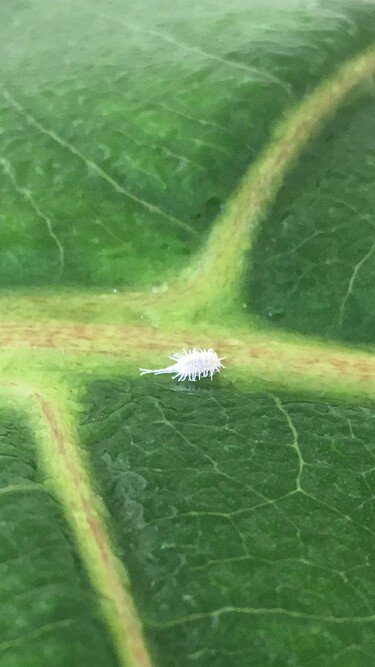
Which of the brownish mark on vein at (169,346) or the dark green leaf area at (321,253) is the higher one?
the dark green leaf area at (321,253)

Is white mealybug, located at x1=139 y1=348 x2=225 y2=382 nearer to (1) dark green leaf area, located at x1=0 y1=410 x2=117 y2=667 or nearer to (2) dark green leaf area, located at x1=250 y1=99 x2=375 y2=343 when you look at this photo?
(2) dark green leaf area, located at x1=250 y1=99 x2=375 y2=343

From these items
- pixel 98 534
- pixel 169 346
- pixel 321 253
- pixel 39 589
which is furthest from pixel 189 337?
pixel 39 589

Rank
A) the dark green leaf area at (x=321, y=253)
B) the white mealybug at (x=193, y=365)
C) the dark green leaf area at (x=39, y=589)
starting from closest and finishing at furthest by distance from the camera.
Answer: the dark green leaf area at (x=39, y=589) → the white mealybug at (x=193, y=365) → the dark green leaf area at (x=321, y=253)

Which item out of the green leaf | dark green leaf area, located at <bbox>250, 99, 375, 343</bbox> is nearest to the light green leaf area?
the green leaf

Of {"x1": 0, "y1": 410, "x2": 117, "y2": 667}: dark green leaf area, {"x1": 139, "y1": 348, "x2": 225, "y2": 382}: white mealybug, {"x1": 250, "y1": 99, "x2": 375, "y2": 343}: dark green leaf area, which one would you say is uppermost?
{"x1": 250, "y1": 99, "x2": 375, "y2": 343}: dark green leaf area

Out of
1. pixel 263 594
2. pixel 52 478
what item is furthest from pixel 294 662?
pixel 52 478

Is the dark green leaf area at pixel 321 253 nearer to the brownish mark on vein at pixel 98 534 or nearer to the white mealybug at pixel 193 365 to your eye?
the white mealybug at pixel 193 365

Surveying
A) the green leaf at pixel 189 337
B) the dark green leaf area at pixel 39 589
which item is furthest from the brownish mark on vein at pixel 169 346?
the dark green leaf area at pixel 39 589
